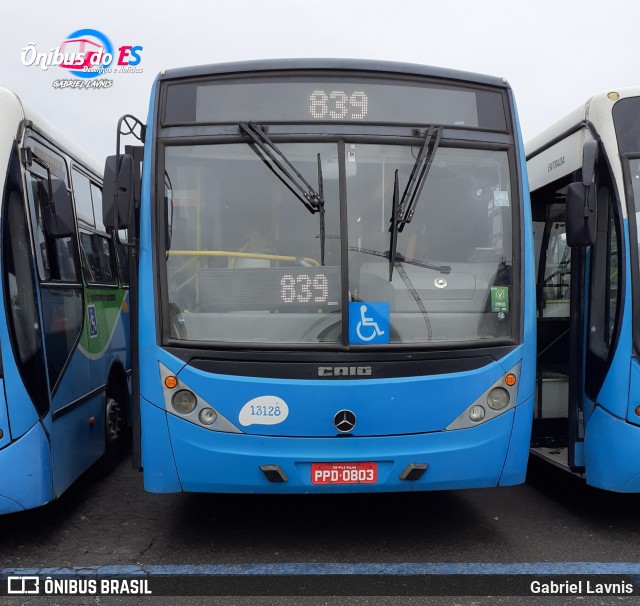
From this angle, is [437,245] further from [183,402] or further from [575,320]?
[183,402]

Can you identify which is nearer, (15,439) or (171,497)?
(15,439)

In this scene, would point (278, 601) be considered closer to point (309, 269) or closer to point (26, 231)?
point (309, 269)

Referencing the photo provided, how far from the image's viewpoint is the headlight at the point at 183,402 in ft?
15.1

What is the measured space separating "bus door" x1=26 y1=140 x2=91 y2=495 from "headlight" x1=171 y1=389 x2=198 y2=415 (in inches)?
37.2

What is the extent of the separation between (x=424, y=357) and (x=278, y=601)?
164 cm

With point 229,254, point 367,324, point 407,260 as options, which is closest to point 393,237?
point 407,260

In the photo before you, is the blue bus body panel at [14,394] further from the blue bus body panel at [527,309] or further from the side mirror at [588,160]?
the side mirror at [588,160]

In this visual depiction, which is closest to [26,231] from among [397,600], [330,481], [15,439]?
[15,439]

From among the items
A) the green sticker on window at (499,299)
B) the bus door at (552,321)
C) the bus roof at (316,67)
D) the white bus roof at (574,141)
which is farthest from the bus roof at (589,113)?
the green sticker on window at (499,299)

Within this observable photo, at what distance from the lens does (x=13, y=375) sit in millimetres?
4555

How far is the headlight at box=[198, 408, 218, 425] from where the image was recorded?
4574 mm

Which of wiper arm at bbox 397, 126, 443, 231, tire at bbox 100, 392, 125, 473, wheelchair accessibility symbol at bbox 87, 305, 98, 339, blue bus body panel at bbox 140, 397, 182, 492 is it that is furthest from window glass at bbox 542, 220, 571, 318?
tire at bbox 100, 392, 125, 473

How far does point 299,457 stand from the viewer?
455 centimetres

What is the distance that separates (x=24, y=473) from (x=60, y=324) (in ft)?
3.83
